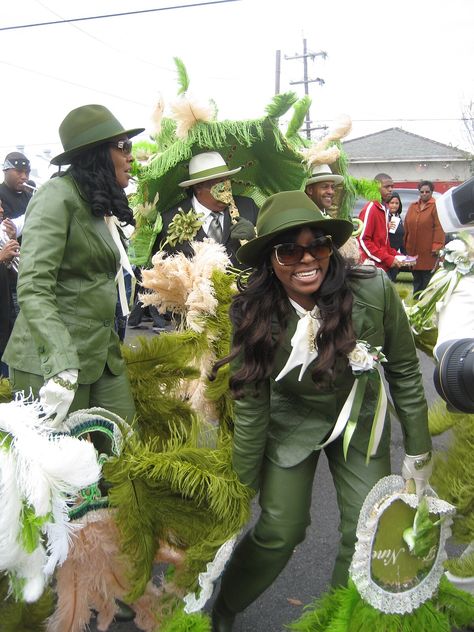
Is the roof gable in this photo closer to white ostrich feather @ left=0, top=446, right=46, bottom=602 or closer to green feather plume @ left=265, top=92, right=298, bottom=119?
green feather plume @ left=265, top=92, right=298, bottom=119

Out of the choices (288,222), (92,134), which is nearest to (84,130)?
(92,134)

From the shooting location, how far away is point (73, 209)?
8.66ft

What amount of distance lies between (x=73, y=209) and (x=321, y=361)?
1.12 m

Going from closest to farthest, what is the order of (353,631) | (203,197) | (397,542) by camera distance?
1. (353,631)
2. (397,542)
3. (203,197)

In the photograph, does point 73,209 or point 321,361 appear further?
point 73,209

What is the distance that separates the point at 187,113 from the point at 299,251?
1921 mm

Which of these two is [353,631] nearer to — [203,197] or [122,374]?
[122,374]

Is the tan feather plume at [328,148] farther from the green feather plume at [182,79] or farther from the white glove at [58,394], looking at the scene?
the white glove at [58,394]

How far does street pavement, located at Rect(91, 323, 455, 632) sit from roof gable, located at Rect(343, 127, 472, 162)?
2883cm

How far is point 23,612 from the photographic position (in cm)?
232

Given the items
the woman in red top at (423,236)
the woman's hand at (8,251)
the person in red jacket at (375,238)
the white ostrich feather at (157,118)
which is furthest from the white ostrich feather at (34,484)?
the woman in red top at (423,236)

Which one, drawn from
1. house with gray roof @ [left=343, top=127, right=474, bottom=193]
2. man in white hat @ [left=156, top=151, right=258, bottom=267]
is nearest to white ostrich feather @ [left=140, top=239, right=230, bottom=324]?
man in white hat @ [left=156, top=151, right=258, bottom=267]

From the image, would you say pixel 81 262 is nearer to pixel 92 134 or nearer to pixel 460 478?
pixel 92 134

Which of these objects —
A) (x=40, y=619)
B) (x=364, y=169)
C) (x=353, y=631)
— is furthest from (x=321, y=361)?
(x=364, y=169)
